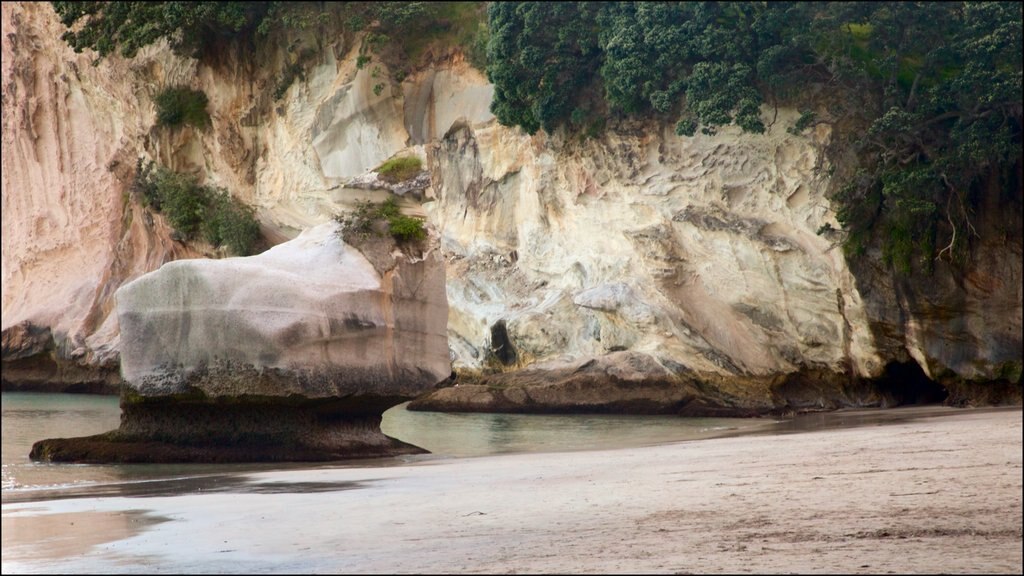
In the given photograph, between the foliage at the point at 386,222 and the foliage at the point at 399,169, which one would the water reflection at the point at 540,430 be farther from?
the foliage at the point at 399,169

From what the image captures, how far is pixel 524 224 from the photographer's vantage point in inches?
1388

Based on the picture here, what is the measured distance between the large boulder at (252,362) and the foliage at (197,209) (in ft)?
80.8

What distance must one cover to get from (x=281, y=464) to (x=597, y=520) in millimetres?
7865

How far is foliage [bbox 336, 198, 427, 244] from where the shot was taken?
17078 millimetres

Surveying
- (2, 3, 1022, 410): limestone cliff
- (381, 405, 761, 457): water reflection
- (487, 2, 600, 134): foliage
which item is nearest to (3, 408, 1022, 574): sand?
(381, 405, 761, 457): water reflection

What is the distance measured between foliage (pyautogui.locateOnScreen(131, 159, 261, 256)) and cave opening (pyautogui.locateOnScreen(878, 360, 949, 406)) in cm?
2149

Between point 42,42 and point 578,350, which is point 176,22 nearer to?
point 42,42

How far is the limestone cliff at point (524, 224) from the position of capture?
27.6 meters

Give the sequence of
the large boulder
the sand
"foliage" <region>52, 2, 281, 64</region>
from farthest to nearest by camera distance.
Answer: "foliage" <region>52, 2, 281, 64</region> → the large boulder → the sand

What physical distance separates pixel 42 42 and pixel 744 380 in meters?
33.1

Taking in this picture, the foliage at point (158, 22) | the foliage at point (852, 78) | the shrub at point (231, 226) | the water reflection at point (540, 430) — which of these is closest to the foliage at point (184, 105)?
the foliage at point (158, 22)

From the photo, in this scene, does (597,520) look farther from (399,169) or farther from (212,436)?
(399,169)

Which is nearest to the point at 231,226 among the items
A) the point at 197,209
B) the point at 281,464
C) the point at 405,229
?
the point at 197,209

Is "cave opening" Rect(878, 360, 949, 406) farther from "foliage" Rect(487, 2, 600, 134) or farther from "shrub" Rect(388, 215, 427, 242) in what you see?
"shrub" Rect(388, 215, 427, 242)
